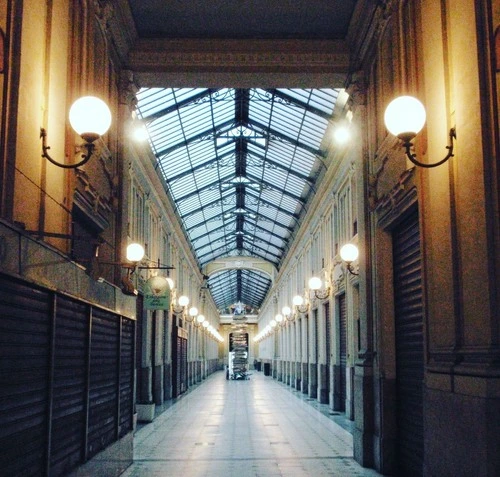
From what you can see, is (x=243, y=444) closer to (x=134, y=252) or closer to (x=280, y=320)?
(x=134, y=252)

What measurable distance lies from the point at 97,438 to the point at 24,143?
312cm

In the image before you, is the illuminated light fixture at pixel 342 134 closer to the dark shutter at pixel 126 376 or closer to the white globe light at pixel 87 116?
the dark shutter at pixel 126 376

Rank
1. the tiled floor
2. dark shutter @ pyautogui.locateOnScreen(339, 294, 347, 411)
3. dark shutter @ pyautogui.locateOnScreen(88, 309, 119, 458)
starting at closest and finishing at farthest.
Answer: dark shutter @ pyautogui.locateOnScreen(88, 309, 119, 458) → the tiled floor → dark shutter @ pyautogui.locateOnScreen(339, 294, 347, 411)

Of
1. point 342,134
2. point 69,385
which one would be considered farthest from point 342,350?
point 69,385

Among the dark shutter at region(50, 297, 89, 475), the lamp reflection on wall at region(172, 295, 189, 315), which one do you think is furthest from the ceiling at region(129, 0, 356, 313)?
the dark shutter at region(50, 297, 89, 475)

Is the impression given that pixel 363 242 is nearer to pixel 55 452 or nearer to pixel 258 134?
pixel 55 452

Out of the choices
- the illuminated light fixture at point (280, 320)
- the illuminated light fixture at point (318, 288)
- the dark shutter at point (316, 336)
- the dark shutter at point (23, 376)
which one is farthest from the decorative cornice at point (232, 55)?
the illuminated light fixture at point (280, 320)

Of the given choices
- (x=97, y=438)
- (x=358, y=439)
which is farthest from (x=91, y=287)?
(x=358, y=439)

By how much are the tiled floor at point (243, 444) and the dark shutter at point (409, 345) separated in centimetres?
77

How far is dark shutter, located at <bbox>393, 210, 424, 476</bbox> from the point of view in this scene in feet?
25.7

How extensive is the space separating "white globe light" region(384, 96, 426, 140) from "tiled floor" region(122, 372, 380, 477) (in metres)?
4.74

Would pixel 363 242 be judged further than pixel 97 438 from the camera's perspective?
Yes

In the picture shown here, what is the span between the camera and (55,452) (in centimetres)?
547

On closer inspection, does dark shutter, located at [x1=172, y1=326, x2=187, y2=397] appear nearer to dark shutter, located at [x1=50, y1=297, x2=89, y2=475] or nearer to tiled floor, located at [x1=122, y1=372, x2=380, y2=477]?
tiled floor, located at [x1=122, y1=372, x2=380, y2=477]
